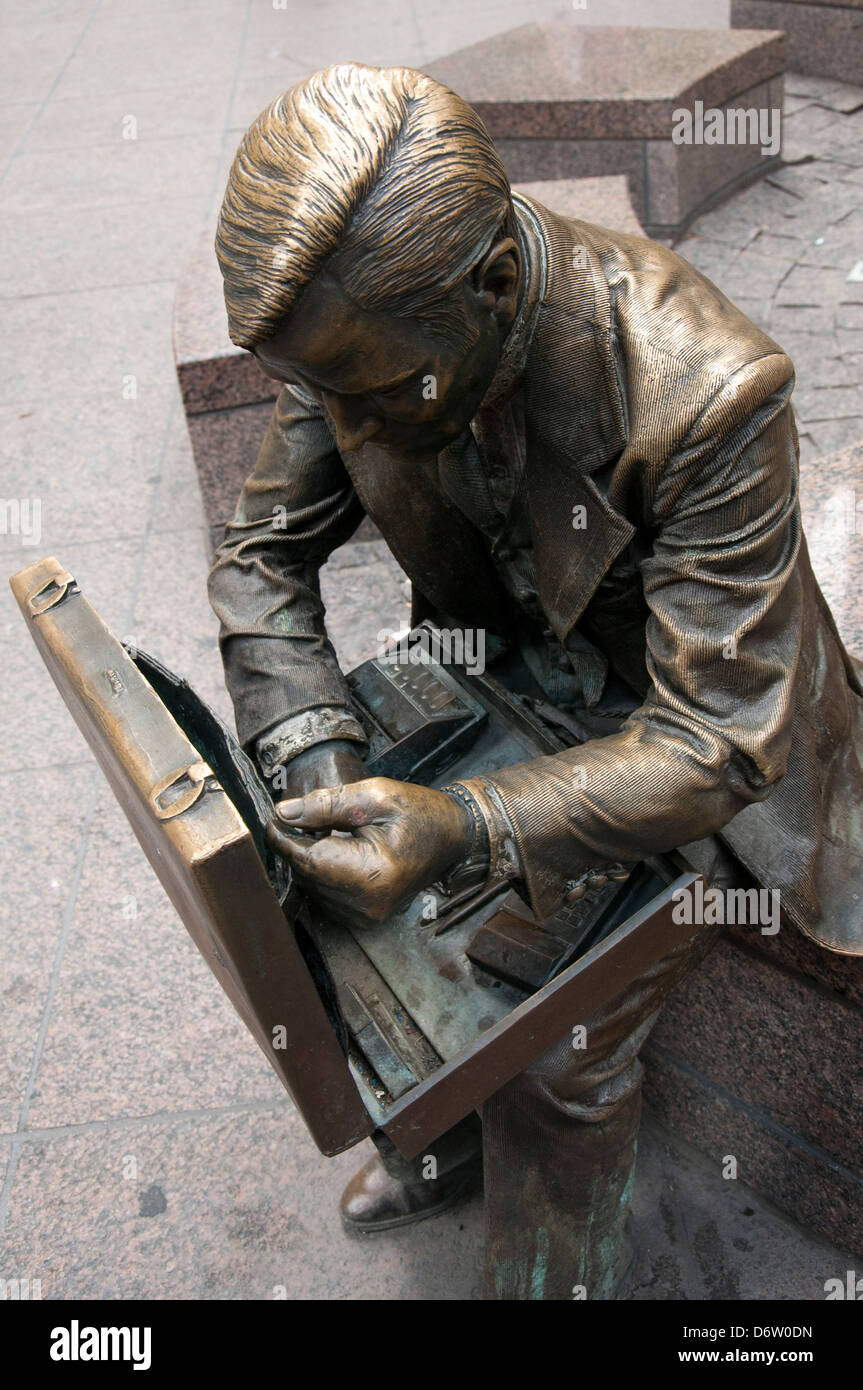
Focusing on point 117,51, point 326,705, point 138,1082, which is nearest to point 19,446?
point 138,1082

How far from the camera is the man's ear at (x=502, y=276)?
1657 mm

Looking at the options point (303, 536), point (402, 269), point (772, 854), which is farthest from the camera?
point (303, 536)

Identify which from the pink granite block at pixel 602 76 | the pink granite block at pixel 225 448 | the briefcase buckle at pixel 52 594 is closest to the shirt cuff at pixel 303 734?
the briefcase buckle at pixel 52 594

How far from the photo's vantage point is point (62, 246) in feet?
24.0

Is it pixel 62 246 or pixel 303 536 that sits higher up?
pixel 303 536

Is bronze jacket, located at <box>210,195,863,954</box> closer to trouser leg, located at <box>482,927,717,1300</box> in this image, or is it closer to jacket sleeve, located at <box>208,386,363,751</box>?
trouser leg, located at <box>482,927,717,1300</box>

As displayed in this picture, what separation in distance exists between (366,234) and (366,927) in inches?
46.1

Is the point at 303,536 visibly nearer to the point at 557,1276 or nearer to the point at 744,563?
the point at 744,563

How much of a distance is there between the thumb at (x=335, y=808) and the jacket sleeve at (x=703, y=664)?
0.19 metres

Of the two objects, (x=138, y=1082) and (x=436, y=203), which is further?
(x=138, y=1082)

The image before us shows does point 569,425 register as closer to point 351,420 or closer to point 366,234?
point 351,420

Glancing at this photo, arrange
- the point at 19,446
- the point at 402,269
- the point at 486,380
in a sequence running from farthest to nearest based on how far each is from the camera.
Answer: the point at 19,446 < the point at 486,380 < the point at 402,269

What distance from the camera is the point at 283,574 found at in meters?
2.45

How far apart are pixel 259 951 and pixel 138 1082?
74.1 inches
